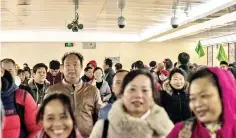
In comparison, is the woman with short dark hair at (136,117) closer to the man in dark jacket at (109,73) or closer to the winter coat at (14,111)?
the winter coat at (14,111)

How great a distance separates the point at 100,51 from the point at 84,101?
16.3m

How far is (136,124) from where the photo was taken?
7.72 feet

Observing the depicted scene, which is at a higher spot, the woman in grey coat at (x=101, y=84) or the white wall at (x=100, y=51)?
the white wall at (x=100, y=51)

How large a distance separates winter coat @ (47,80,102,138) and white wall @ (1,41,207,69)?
1506cm

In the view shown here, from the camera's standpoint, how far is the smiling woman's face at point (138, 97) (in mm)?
2363

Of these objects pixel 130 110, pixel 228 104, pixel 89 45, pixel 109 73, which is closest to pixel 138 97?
pixel 130 110

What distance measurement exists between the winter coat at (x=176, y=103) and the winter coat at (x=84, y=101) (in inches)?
51.0

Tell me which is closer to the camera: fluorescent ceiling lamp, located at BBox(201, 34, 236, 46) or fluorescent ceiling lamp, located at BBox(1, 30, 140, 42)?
fluorescent ceiling lamp, located at BBox(201, 34, 236, 46)

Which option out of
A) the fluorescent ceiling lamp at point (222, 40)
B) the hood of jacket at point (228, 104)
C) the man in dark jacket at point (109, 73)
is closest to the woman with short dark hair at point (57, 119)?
the hood of jacket at point (228, 104)

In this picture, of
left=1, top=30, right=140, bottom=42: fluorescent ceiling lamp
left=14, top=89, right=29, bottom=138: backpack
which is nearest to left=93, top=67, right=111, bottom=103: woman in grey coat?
left=14, top=89, right=29, bottom=138: backpack

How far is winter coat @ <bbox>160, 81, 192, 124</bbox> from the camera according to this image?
15.7ft

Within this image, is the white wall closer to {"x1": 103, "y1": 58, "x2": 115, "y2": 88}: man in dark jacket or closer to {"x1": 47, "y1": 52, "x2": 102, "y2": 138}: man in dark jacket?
{"x1": 103, "y1": 58, "x2": 115, "y2": 88}: man in dark jacket

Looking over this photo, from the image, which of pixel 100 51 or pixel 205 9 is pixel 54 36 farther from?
pixel 205 9

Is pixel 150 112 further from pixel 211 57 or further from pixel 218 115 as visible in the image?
pixel 211 57
